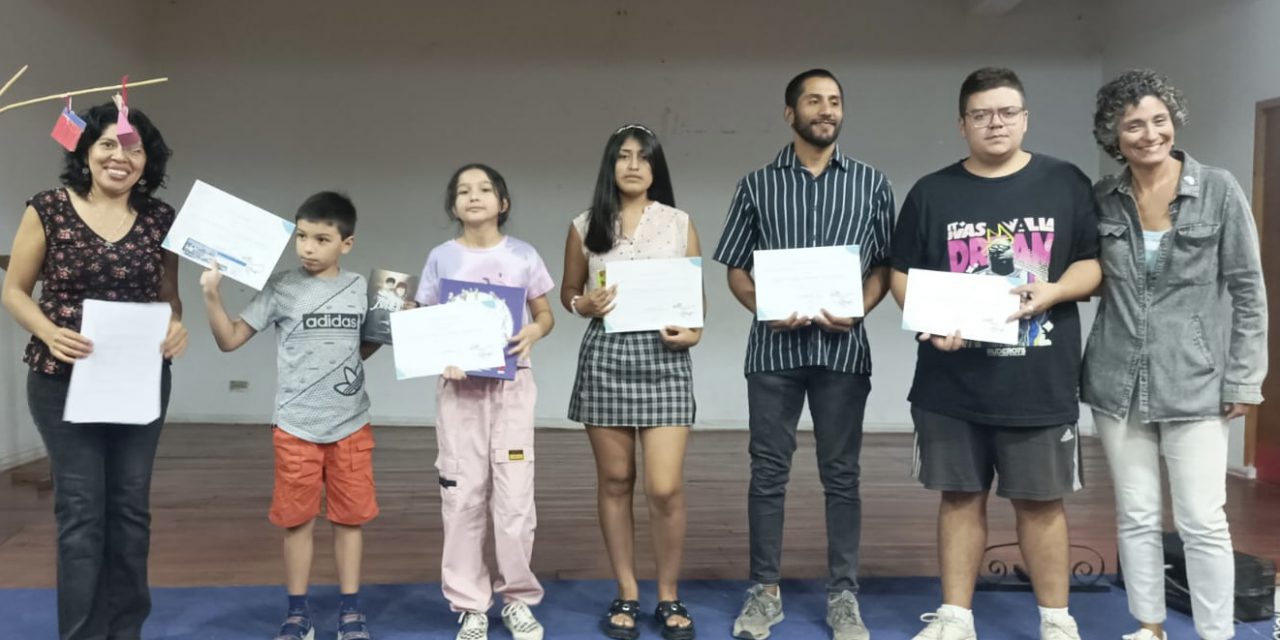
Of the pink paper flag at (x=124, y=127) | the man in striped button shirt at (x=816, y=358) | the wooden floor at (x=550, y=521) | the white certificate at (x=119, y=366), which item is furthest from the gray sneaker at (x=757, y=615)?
the pink paper flag at (x=124, y=127)

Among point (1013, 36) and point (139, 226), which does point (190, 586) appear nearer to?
point (139, 226)

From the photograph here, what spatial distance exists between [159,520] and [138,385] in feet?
6.24

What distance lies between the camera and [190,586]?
2.91 meters

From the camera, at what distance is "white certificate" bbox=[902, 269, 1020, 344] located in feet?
7.34

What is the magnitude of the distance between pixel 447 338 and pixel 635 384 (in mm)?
524

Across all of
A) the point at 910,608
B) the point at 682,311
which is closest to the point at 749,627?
the point at 910,608

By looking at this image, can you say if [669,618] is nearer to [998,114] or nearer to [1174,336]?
[1174,336]

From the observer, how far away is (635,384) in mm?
2482

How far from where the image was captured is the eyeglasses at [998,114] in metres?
2.25

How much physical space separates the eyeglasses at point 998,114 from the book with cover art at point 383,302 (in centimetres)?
155

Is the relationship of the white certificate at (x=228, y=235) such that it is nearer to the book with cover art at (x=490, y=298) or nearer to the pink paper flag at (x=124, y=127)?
the pink paper flag at (x=124, y=127)

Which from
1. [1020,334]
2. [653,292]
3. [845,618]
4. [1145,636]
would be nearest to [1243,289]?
[1020,334]

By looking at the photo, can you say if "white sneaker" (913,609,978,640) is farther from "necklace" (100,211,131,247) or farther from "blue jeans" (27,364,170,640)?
"necklace" (100,211,131,247)

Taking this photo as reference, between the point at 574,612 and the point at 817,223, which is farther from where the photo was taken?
the point at 574,612
